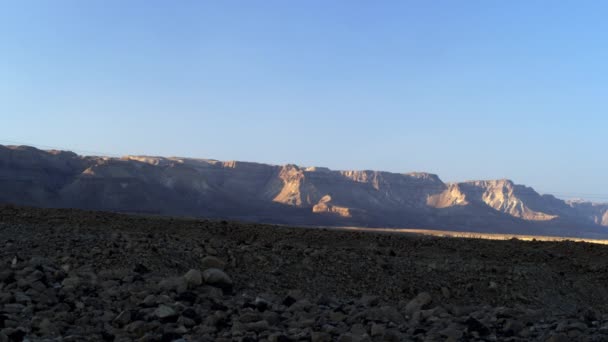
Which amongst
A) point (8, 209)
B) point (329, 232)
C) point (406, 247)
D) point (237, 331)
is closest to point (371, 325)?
point (237, 331)

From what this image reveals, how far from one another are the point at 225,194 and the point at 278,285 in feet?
461

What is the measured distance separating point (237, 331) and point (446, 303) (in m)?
4.75

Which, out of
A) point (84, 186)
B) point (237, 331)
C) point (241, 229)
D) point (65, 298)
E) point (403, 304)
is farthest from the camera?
point (84, 186)

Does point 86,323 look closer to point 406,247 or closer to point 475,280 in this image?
point 475,280

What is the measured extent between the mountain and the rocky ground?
305 feet

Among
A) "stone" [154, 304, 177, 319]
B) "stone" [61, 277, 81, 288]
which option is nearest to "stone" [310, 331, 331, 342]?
"stone" [154, 304, 177, 319]

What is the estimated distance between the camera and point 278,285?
10.6m

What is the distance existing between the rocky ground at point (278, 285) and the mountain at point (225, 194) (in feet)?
305

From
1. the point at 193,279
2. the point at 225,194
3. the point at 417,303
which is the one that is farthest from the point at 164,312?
the point at 225,194

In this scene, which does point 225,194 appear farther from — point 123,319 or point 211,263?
point 123,319

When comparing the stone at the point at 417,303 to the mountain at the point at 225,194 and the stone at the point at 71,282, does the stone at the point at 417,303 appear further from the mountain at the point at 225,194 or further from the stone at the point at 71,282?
the mountain at the point at 225,194

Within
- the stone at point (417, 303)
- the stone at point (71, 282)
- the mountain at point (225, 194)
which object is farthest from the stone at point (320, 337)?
the mountain at point (225, 194)

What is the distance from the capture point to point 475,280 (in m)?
11.7

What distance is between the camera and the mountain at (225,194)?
364ft
